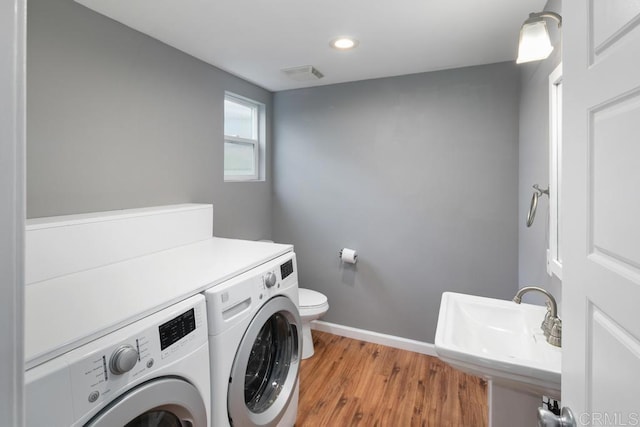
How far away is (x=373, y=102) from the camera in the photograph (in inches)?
101

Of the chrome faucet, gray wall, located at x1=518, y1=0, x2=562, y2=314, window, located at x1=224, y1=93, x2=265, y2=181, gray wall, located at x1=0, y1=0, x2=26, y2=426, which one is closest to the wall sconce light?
gray wall, located at x1=518, y1=0, x2=562, y2=314

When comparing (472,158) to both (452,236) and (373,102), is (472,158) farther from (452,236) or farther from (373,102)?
(373,102)

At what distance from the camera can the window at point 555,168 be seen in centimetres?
138

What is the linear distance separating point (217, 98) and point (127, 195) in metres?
1.04

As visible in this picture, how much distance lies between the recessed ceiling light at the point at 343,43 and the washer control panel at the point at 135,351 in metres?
1.66

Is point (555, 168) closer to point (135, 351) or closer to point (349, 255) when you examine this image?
point (349, 255)

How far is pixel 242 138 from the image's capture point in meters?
2.74

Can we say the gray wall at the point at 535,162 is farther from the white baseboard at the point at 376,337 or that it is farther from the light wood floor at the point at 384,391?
the white baseboard at the point at 376,337

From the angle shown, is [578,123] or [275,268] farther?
[275,268]

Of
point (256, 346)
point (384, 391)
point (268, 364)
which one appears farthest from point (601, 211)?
point (384, 391)

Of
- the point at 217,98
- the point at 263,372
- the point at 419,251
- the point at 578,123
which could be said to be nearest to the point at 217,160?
the point at 217,98

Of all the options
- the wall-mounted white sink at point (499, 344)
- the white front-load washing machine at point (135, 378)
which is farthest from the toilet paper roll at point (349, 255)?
the white front-load washing machine at point (135, 378)

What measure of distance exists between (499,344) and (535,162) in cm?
104

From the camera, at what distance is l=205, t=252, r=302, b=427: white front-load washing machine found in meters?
1.11
